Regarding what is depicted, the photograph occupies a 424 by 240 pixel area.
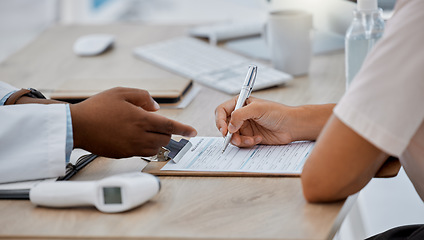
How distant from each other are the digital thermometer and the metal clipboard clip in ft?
0.53

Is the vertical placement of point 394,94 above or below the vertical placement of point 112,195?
above

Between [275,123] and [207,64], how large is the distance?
1.87 feet

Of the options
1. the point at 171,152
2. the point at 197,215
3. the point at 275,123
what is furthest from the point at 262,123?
the point at 197,215

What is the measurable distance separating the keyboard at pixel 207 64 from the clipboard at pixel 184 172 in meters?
0.37

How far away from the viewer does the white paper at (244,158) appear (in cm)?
93

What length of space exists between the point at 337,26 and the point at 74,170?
92cm

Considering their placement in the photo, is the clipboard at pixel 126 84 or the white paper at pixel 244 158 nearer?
the white paper at pixel 244 158

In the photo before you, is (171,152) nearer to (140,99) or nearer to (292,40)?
(140,99)

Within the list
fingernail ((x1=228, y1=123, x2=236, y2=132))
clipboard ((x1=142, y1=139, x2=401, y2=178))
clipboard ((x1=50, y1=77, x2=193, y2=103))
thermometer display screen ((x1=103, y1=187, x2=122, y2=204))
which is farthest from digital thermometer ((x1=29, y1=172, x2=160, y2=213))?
clipboard ((x1=50, y1=77, x2=193, y2=103))

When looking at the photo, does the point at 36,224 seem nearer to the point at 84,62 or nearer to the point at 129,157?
the point at 129,157

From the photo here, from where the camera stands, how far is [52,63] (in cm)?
167

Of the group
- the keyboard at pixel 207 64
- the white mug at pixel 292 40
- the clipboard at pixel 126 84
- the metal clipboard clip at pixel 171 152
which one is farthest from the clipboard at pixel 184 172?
the white mug at pixel 292 40

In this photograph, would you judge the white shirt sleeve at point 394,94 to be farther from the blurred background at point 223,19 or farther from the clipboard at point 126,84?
the blurred background at point 223,19

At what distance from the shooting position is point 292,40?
1.47m
